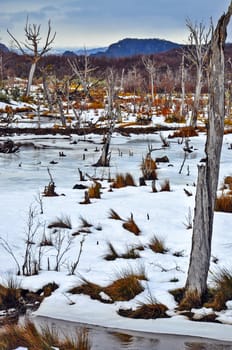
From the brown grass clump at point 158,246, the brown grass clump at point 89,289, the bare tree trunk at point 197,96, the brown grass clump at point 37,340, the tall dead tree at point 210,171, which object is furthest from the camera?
the bare tree trunk at point 197,96

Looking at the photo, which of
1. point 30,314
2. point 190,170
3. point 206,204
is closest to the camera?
point 206,204

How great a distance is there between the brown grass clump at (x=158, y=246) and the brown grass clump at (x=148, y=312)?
6.12 ft

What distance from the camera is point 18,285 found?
20.4 feet

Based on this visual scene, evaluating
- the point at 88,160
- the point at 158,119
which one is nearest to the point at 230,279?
the point at 88,160

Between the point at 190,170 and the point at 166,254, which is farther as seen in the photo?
the point at 190,170

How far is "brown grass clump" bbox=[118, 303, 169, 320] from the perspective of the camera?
18.0 feet

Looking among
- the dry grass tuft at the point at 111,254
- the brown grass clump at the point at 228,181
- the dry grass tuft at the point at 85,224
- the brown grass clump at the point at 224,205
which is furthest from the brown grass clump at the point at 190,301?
the brown grass clump at the point at 228,181

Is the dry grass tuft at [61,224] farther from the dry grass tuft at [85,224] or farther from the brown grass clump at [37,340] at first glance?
the brown grass clump at [37,340]

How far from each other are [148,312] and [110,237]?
2.72m

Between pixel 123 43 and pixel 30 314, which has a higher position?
pixel 123 43

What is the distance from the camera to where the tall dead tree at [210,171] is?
4918 mm

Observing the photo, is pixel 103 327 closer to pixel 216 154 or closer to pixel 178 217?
pixel 216 154

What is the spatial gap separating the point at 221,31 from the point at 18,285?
3431 millimetres

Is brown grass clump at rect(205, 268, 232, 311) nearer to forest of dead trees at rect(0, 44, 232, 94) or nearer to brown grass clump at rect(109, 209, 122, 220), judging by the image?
brown grass clump at rect(109, 209, 122, 220)
